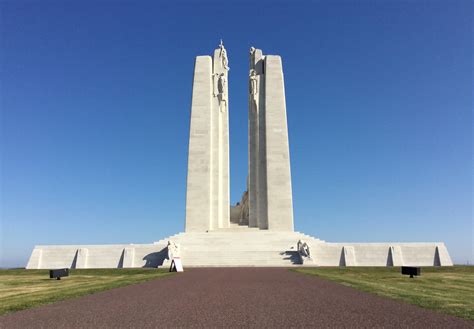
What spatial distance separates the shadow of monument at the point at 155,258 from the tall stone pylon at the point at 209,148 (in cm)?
816

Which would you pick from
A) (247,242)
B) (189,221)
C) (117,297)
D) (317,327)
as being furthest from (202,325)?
(189,221)

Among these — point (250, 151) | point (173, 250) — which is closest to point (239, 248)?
point (173, 250)

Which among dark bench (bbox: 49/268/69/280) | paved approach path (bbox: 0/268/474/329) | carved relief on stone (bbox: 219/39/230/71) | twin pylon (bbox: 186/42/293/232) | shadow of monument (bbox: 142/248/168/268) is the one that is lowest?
paved approach path (bbox: 0/268/474/329)

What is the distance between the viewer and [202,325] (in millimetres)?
5652

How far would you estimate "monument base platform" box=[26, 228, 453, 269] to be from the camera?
24.3m

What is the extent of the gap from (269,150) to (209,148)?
5.43m

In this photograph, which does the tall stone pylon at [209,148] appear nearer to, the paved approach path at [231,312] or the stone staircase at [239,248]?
the stone staircase at [239,248]

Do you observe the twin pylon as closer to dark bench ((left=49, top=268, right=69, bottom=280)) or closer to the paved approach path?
dark bench ((left=49, top=268, right=69, bottom=280))

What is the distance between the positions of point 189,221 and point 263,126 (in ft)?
36.1

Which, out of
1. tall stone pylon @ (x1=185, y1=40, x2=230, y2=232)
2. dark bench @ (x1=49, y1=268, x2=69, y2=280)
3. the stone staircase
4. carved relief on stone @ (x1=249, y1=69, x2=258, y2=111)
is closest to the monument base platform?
the stone staircase

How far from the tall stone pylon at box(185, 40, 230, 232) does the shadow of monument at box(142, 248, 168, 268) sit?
816cm

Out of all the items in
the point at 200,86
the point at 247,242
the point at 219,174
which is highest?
the point at 200,86

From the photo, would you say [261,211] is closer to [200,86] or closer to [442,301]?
[200,86]

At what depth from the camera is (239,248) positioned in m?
25.9
